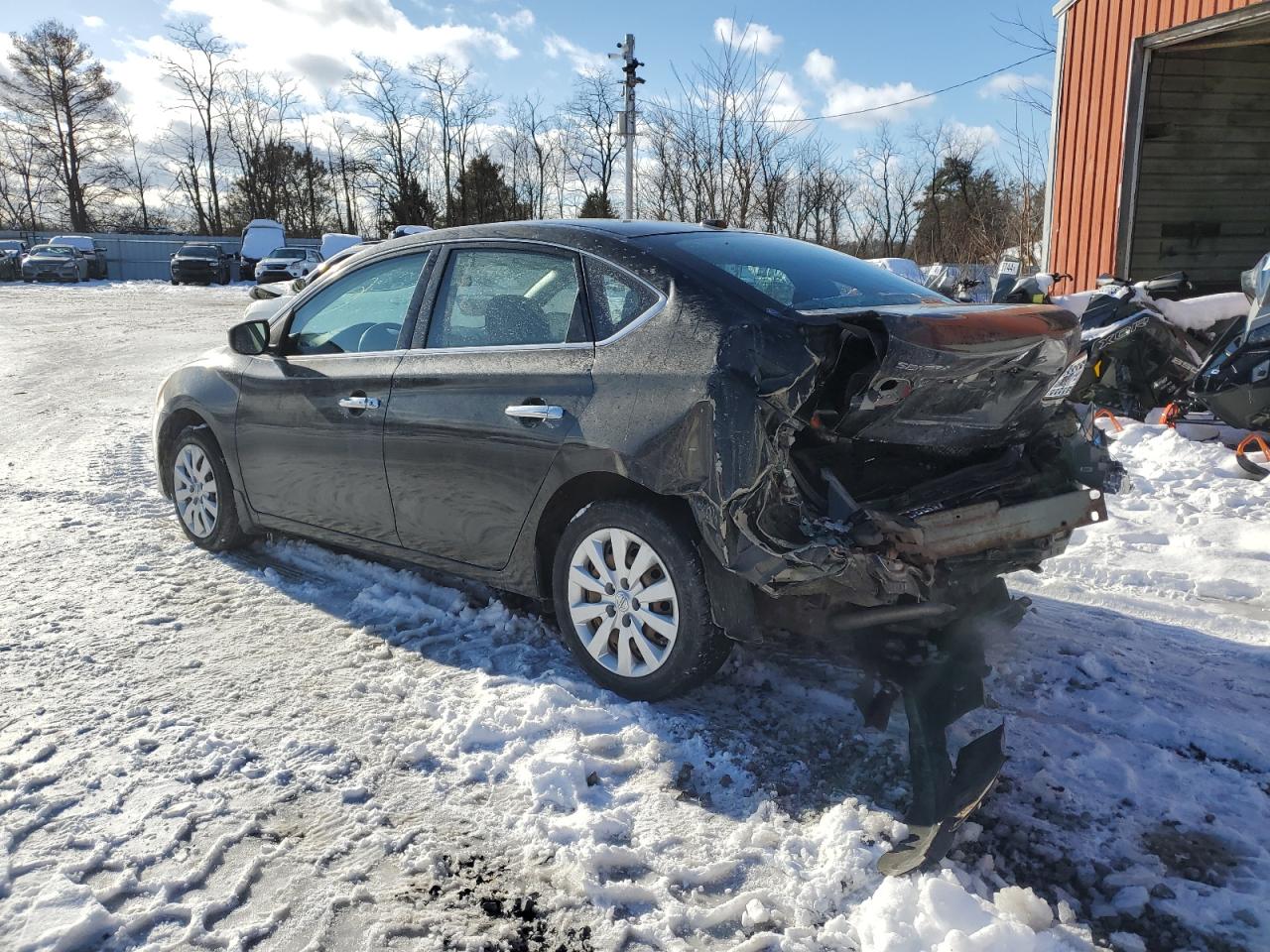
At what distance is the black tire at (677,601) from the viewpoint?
3.20 m

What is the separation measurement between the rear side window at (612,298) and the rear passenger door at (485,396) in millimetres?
57

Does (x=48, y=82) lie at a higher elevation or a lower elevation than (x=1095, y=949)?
higher

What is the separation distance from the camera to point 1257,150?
13.4 meters

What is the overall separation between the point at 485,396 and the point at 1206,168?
1336cm

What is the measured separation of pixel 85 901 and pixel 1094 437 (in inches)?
147

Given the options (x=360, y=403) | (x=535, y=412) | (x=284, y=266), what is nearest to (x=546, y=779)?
(x=535, y=412)

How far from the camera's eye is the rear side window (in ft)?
11.0

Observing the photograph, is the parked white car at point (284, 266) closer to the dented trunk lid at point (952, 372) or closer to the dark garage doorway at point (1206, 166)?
the dark garage doorway at point (1206, 166)

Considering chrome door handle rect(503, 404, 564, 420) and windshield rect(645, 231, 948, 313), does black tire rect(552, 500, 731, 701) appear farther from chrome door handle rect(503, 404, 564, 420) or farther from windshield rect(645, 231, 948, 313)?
windshield rect(645, 231, 948, 313)

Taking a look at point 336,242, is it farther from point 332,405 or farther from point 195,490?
point 332,405

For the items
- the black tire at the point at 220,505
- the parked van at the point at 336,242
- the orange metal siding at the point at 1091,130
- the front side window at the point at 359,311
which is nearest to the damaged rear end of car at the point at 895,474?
the front side window at the point at 359,311

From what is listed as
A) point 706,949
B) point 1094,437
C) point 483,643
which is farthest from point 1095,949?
point 483,643

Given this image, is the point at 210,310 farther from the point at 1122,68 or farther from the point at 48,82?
the point at 48,82

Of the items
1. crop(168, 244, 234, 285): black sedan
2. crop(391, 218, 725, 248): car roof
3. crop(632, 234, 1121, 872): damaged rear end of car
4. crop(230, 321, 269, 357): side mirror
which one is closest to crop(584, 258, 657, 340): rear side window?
crop(391, 218, 725, 248): car roof
